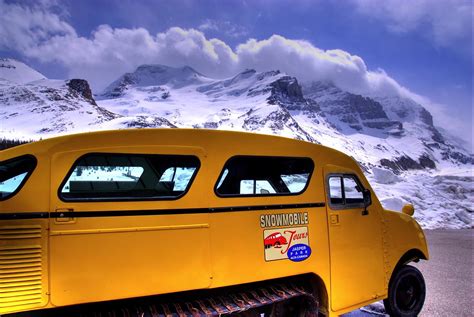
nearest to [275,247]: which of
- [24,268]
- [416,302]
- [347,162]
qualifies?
[347,162]

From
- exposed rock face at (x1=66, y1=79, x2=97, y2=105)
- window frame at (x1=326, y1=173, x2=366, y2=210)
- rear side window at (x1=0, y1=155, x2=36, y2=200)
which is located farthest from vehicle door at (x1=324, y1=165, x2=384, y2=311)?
exposed rock face at (x1=66, y1=79, x2=97, y2=105)

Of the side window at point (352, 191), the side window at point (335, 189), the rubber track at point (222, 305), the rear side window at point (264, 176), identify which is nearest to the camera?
the rubber track at point (222, 305)

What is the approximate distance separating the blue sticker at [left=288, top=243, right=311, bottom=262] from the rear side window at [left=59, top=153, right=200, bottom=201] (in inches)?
60.0

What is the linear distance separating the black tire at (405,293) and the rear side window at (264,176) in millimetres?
2382

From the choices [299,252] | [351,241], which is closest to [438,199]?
[351,241]

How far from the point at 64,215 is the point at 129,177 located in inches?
27.8

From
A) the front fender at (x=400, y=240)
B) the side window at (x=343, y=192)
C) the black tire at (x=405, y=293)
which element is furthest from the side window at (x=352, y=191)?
the black tire at (x=405, y=293)

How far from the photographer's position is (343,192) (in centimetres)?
486

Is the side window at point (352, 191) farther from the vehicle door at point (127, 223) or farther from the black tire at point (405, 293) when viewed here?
the vehicle door at point (127, 223)

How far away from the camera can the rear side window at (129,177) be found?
3373 mm

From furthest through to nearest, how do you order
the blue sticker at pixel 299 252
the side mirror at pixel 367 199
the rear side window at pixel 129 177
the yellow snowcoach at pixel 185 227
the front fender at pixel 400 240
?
1. the front fender at pixel 400 240
2. the side mirror at pixel 367 199
3. the blue sticker at pixel 299 252
4. the rear side window at pixel 129 177
5. the yellow snowcoach at pixel 185 227

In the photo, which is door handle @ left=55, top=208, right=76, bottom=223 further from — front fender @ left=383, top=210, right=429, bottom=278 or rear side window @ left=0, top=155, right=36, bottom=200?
front fender @ left=383, top=210, right=429, bottom=278

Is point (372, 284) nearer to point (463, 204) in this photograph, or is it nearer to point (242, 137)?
point (242, 137)

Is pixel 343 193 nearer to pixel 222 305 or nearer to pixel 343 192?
pixel 343 192
